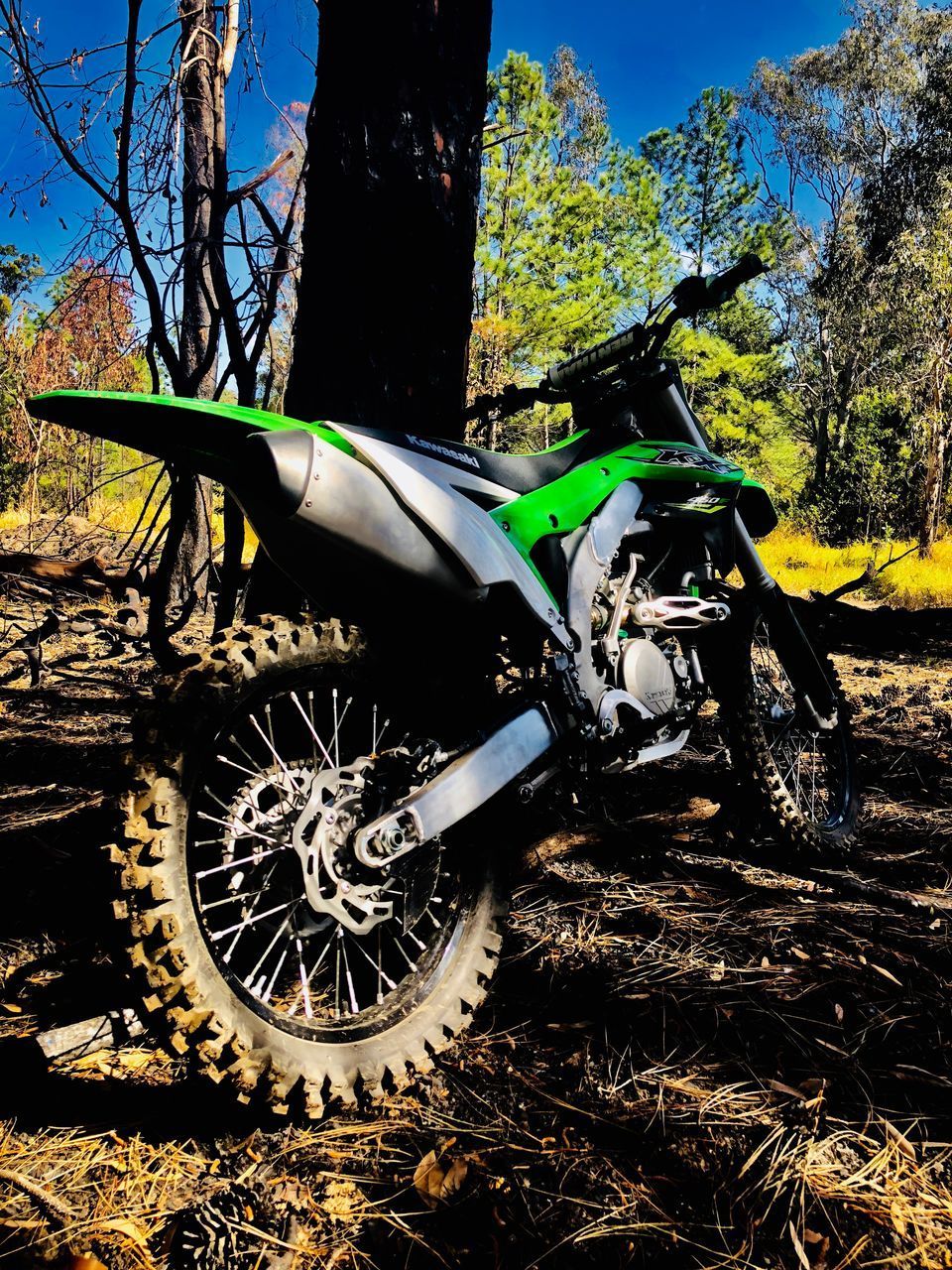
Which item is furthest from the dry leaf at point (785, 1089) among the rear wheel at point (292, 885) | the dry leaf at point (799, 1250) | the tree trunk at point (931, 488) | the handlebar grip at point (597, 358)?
the tree trunk at point (931, 488)

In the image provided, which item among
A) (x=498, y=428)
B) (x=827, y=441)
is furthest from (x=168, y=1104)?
(x=827, y=441)

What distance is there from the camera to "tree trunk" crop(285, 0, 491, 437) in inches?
85.3

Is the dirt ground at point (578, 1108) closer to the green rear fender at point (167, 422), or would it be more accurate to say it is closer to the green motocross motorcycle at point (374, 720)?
the green motocross motorcycle at point (374, 720)

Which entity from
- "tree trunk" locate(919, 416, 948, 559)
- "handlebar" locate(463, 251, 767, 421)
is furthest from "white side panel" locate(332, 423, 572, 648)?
"tree trunk" locate(919, 416, 948, 559)

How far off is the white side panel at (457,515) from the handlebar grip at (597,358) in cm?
70

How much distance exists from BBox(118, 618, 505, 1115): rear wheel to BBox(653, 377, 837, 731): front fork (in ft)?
4.68

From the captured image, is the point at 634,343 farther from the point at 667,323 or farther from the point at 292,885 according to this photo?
the point at 292,885

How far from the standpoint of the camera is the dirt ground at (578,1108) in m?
1.05

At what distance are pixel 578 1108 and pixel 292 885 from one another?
23.7 inches

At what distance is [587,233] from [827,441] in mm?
12293

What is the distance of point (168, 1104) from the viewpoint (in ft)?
4.34

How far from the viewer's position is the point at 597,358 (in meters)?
2.22

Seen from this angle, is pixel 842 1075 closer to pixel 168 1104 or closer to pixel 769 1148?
pixel 769 1148

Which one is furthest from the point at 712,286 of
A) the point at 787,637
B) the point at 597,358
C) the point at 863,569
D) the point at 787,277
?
the point at 787,277
